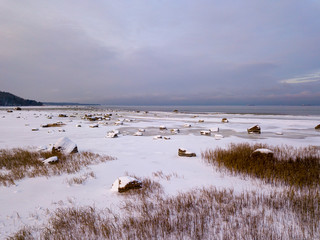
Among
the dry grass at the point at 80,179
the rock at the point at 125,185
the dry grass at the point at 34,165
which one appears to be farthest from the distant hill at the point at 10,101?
the rock at the point at 125,185

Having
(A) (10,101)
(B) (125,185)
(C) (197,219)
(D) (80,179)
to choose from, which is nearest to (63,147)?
(D) (80,179)

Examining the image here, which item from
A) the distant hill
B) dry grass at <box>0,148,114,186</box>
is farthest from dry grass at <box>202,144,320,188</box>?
the distant hill

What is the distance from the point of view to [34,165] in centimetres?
621

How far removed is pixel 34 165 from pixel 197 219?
6361 millimetres

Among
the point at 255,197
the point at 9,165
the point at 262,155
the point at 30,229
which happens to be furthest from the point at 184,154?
the point at 9,165

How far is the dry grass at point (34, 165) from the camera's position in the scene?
207 inches

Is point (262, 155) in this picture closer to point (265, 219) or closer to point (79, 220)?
point (265, 219)

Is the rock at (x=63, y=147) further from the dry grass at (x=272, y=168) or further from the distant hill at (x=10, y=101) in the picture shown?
the distant hill at (x=10, y=101)

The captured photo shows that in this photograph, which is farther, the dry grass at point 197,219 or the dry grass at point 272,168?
the dry grass at point 272,168

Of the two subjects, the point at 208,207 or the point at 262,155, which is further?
the point at 262,155

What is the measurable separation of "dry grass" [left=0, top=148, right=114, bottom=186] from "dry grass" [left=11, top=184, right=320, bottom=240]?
2.88m

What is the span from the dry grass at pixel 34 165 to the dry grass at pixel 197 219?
2878 mm

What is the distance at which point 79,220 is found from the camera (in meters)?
2.89

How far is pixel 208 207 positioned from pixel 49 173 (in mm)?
5094
